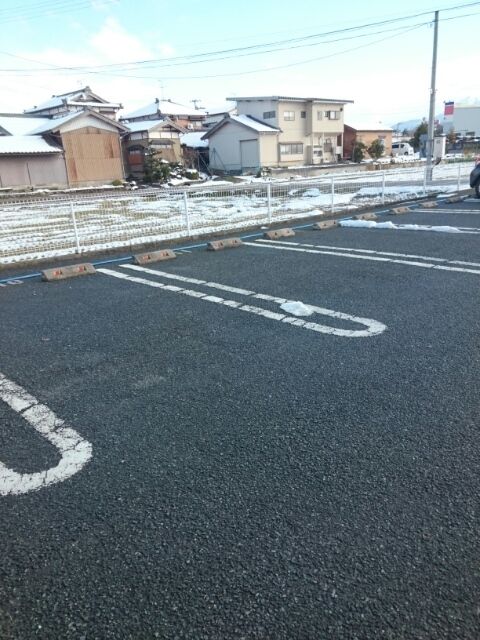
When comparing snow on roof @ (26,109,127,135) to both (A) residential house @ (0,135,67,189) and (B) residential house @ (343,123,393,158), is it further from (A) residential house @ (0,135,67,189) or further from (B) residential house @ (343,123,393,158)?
(B) residential house @ (343,123,393,158)

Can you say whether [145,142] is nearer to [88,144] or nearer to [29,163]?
[88,144]

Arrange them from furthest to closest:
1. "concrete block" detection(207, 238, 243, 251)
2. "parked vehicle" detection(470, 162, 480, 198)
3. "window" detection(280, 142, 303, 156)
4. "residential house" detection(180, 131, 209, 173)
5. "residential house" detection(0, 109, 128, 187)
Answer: "residential house" detection(180, 131, 209, 173) < "window" detection(280, 142, 303, 156) < "residential house" detection(0, 109, 128, 187) < "parked vehicle" detection(470, 162, 480, 198) < "concrete block" detection(207, 238, 243, 251)

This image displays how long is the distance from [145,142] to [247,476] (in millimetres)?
32593

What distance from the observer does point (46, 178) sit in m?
26.3

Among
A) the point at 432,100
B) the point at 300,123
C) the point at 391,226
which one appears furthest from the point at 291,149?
the point at 391,226

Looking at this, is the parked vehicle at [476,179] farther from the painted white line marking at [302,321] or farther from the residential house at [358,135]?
the residential house at [358,135]

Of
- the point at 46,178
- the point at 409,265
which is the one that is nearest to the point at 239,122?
the point at 46,178

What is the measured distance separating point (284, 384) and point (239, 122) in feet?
114

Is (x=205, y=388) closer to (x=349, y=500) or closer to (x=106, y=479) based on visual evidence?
(x=106, y=479)

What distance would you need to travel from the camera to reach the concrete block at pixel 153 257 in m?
6.81

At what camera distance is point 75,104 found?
123 ft

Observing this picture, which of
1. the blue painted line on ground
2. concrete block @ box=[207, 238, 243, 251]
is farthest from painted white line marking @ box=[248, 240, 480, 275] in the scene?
the blue painted line on ground

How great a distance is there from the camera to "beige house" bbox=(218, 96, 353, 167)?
3600 centimetres

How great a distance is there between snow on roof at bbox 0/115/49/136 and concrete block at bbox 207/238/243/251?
25.8 metres
